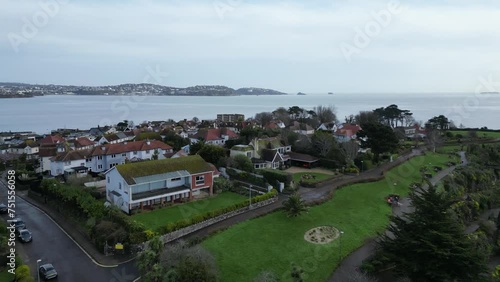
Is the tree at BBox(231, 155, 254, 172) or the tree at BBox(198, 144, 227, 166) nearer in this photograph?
the tree at BBox(231, 155, 254, 172)

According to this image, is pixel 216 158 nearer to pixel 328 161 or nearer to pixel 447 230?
pixel 328 161

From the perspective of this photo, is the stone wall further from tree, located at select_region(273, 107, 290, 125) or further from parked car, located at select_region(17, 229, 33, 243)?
tree, located at select_region(273, 107, 290, 125)

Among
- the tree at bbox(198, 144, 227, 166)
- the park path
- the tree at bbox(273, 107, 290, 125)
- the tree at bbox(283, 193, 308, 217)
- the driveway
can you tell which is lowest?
the park path

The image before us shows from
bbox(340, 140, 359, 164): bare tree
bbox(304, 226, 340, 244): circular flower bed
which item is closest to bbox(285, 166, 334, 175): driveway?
bbox(340, 140, 359, 164): bare tree

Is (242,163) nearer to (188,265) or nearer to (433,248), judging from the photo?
(188,265)

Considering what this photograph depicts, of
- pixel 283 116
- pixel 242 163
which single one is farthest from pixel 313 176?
pixel 283 116

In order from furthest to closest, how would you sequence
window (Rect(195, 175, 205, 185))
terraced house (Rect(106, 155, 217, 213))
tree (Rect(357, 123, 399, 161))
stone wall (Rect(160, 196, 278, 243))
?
1. tree (Rect(357, 123, 399, 161))
2. window (Rect(195, 175, 205, 185))
3. terraced house (Rect(106, 155, 217, 213))
4. stone wall (Rect(160, 196, 278, 243))

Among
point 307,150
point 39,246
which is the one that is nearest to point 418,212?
point 39,246
